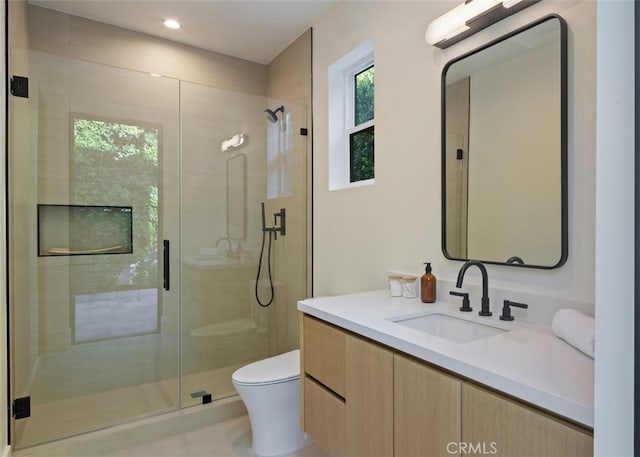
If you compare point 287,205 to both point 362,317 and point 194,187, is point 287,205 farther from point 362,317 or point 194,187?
point 362,317

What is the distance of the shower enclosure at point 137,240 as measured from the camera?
2.22m

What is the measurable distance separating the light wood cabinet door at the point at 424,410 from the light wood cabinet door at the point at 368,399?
0.14ft

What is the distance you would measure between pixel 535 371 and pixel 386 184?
1.30 m

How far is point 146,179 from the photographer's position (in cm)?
→ 259

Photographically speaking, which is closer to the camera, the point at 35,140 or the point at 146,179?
the point at 35,140

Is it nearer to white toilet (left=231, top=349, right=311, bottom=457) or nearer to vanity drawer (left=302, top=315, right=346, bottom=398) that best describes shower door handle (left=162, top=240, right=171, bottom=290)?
white toilet (left=231, top=349, right=311, bottom=457)

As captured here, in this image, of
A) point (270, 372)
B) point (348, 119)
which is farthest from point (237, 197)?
point (270, 372)

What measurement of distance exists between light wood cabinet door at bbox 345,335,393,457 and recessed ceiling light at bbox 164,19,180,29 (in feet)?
8.43

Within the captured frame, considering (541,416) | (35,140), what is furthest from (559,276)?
(35,140)

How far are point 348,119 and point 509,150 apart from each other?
4.22ft

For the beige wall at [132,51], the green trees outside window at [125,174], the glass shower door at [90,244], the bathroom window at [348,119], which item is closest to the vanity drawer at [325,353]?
the bathroom window at [348,119]

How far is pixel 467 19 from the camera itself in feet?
5.05

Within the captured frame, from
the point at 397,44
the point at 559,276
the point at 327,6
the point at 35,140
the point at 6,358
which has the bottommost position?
the point at 6,358

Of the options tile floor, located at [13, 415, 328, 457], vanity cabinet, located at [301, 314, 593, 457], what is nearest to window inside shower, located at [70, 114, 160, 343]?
tile floor, located at [13, 415, 328, 457]
